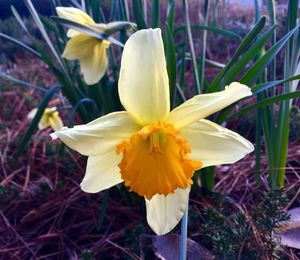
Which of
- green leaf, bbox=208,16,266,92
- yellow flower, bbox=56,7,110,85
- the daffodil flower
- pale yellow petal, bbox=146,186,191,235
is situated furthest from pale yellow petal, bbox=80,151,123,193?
yellow flower, bbox=56,7,110,85

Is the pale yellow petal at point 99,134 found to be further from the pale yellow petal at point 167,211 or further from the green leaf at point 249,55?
the green leaf at point 249,55

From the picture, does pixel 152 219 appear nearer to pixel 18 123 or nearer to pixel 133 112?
pixel 133 112

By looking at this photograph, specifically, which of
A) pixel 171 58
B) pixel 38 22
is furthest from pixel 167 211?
pixel 38 22

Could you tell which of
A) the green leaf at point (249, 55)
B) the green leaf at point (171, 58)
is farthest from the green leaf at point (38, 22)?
the green leaf at point (249, 55)

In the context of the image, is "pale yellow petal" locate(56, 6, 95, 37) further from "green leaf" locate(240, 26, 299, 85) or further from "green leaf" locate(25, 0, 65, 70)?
"green leaf" locate(240, 26, 299, 85)

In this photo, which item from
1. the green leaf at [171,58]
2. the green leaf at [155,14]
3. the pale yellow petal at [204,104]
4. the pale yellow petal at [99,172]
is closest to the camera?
the pale yellow petal at [204,104]

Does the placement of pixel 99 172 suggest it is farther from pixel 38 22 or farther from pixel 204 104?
pixel 38 22

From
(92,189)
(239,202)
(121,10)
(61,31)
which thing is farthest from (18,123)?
(92,189)
